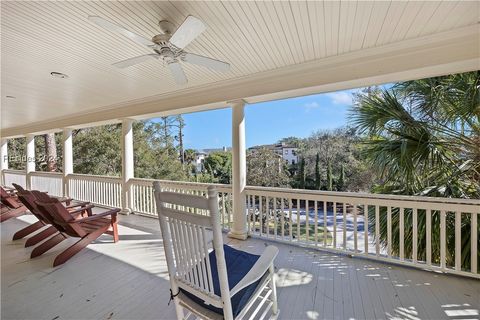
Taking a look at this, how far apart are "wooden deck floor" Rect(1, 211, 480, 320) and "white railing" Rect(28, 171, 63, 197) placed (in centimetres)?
461

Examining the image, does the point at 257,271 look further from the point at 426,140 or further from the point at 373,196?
the point at 426,140

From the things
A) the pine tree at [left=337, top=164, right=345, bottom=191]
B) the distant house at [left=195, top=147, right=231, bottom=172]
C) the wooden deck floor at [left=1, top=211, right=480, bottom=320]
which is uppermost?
the distant house at [left=195, top=147, right=231, bottom=172]

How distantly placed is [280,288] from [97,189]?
5.56 metres

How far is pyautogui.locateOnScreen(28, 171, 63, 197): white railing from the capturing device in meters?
6.96

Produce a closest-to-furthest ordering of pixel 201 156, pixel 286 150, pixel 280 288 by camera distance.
Answer: pixel 280 288 < pixel 286 150 < pixel 201 156

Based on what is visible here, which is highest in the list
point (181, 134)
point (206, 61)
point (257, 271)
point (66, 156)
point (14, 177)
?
point (181, 134)

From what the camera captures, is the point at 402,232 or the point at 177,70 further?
the point at 402,232

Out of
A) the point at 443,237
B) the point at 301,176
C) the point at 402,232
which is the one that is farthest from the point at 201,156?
the point at 443,237

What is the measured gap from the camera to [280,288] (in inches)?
86.4

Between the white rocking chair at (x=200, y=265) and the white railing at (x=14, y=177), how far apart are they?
988 cm

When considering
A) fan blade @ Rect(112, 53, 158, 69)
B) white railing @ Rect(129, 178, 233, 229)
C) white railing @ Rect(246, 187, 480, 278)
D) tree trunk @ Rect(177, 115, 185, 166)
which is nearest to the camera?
fan blade @ Rect(112, 53, 158, 69)

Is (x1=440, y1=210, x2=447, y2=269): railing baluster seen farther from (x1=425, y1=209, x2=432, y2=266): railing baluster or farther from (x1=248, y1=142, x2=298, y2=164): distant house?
(x1=248, y1=142, x2=298, y2=164): distant house

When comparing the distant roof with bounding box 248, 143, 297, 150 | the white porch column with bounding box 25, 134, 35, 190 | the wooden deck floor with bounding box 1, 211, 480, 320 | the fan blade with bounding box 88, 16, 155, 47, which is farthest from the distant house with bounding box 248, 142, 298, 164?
the white porch column with bounding box 25, 134, 35, 190

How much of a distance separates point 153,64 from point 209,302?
268cm
